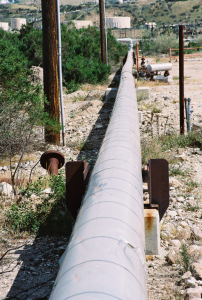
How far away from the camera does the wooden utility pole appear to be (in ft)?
27.9

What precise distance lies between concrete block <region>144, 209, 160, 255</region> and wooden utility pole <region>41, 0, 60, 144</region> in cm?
526

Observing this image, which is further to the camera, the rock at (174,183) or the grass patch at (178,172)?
the grass patch at (178,172)

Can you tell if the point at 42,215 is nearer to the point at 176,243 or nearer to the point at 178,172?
the point at 176,243

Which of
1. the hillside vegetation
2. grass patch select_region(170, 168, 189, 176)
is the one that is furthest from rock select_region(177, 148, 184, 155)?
the hillside vegetation

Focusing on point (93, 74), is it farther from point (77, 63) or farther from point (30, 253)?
point (30, 253)

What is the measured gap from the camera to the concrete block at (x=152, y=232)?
3746 mm

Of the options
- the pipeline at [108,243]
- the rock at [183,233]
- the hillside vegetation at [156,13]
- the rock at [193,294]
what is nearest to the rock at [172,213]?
the rock at [183,233]

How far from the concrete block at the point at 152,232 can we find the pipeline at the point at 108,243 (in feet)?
1.98

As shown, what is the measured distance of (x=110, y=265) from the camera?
6.16ft

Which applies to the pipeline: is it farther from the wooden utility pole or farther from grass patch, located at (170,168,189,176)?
the wooden utility pole

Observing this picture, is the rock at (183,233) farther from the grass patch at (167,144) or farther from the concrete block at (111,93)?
the concrete block at (111,93)

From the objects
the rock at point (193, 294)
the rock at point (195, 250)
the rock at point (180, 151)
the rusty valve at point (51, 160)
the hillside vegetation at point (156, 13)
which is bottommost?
the rock at point (195, 250)

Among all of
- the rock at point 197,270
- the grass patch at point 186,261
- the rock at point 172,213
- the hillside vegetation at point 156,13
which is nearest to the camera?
the rock at point 197,270

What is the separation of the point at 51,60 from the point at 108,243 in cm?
708
